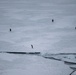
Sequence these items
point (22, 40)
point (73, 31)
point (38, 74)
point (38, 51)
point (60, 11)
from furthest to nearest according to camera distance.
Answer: point (60, 11) → point (73, 31) → point (22, 40) → point (38, 51) → point (38, 74)

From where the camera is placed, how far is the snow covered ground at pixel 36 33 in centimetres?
241

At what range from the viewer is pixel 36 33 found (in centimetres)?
329

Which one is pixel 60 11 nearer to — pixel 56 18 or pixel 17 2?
pixel 56 18

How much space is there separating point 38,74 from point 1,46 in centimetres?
81

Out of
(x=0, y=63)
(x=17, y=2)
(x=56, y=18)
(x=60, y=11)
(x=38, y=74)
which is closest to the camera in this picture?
(x=38, y=74)

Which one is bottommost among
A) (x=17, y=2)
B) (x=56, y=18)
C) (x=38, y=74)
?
(x=38, y=74)

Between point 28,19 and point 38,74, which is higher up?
point 28,19

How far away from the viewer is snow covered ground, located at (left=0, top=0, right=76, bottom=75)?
2.41 m

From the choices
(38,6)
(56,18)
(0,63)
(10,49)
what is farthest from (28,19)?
(0,63)

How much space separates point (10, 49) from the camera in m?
2.81

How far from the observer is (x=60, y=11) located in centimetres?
422

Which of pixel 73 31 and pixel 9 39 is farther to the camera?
pixel 73 31

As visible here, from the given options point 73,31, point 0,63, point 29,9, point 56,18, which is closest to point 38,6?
point 29,9

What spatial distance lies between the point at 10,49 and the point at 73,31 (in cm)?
101
